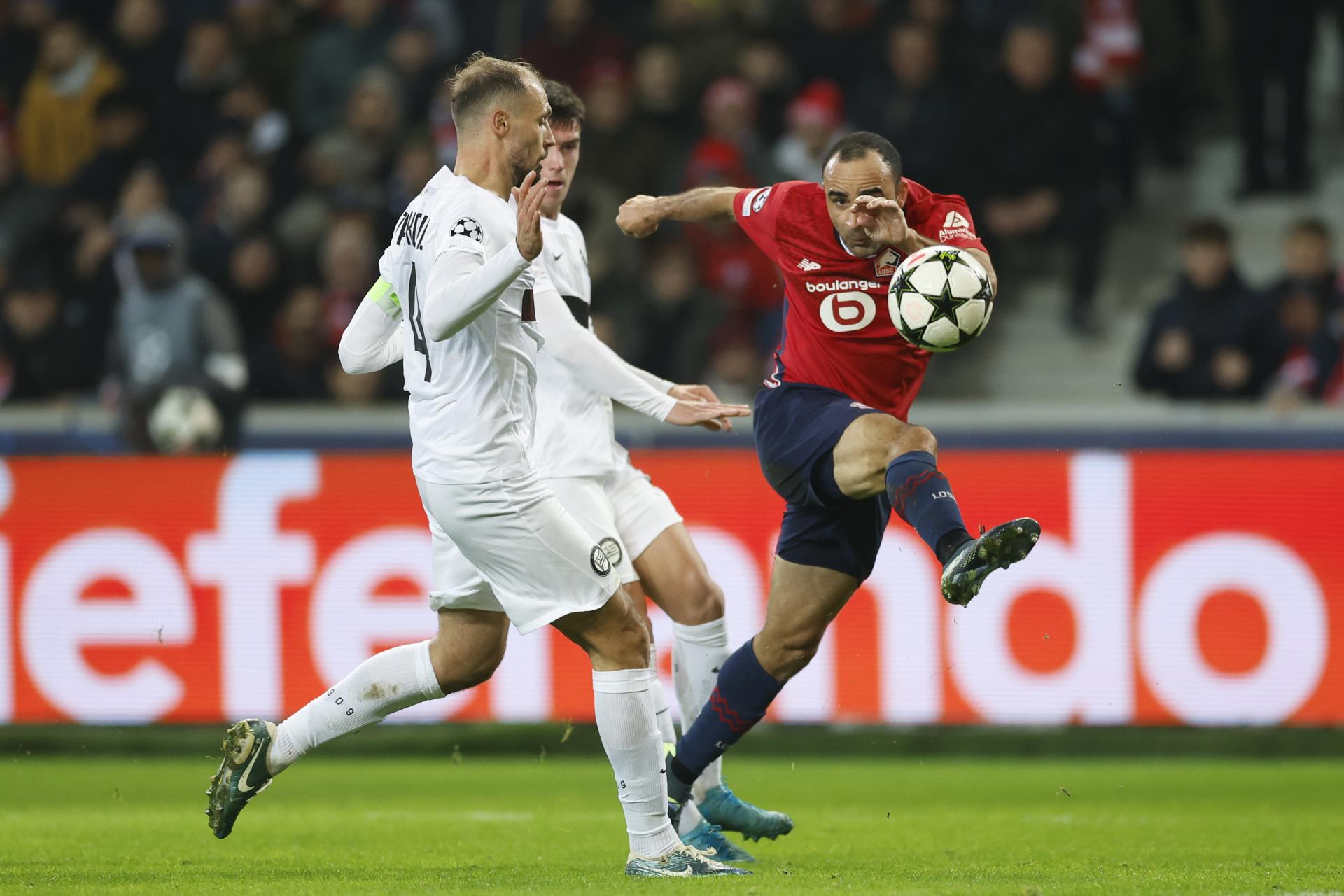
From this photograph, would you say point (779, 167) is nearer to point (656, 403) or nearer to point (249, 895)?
point (656, 403)

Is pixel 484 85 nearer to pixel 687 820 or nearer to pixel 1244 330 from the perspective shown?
pixel 687 820

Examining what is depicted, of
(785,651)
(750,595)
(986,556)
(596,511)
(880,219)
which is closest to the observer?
(986,556)

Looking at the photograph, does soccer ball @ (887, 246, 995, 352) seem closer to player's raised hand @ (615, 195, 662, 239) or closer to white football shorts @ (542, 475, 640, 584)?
player's raised hand @ (615, 195, 662, 239)

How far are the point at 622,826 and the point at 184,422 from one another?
3.68 m

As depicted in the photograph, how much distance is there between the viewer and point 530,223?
459 cm

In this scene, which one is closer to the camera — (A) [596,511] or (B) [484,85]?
(B) [484,85]

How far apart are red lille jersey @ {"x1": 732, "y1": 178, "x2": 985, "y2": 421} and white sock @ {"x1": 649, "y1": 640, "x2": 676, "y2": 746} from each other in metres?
0.97

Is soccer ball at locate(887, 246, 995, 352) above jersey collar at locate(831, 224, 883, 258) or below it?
below

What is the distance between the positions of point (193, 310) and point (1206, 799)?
19.6 ft

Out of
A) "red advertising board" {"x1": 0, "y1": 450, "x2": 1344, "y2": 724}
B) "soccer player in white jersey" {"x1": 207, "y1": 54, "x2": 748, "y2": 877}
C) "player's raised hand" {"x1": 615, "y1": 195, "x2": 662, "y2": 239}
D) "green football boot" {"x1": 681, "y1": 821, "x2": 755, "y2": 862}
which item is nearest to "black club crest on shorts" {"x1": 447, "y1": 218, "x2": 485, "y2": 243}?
"soccer player in white jersey" {"x1": 207, "y1": 54, "x2": 748, "y2": 877}

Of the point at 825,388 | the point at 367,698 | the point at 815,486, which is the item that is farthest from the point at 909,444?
the point at 367,698

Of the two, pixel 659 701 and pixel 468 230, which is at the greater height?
pixel 468 230

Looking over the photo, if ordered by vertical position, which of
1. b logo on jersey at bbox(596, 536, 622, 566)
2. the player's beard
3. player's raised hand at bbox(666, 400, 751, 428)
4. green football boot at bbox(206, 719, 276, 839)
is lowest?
green football boot at bbox(206, 719, 276, 839)

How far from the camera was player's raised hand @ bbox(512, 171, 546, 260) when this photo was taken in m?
4.59
